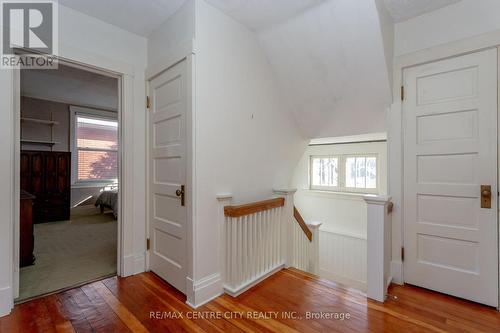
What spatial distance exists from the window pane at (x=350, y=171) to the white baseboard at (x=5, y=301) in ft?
13.9

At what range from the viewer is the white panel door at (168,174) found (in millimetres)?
2047

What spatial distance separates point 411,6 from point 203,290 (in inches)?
116

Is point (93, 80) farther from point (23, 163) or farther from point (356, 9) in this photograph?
point (356, 9)

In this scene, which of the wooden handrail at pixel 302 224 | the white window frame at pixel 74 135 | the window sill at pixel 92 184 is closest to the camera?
the wooden handrail at pixel 302 224

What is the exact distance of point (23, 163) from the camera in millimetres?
4508

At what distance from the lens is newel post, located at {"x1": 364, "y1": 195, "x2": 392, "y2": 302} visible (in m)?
1.95

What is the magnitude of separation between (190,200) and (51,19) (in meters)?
1.85

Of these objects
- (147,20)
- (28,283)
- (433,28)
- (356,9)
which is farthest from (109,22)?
(433,28)

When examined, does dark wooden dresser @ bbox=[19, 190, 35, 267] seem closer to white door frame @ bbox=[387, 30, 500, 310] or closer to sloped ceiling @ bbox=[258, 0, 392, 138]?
sloped ceiling @ bbox=[258, 0, 392, 138]

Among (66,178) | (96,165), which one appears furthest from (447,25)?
(96,165)

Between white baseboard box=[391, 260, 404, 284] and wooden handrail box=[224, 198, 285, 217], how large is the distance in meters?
1.23

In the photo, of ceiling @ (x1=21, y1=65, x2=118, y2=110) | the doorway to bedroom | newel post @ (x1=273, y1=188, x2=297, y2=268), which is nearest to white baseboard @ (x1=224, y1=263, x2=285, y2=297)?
newel post @ (x1=273, y1=188, x2=297, y2=268)

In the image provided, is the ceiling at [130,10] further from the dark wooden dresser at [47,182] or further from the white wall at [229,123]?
the dark wooden dresser at [47,182]

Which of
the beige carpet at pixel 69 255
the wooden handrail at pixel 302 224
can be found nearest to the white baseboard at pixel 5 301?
the beige carpet at pixel 69 255
